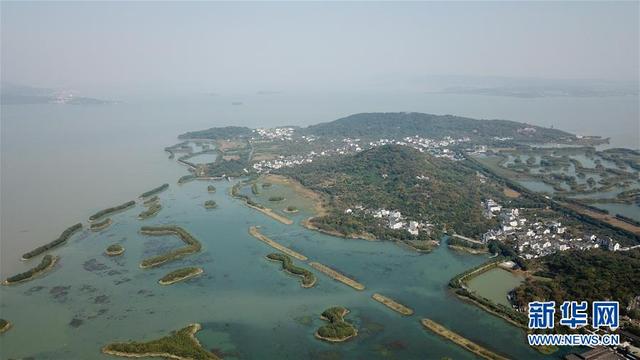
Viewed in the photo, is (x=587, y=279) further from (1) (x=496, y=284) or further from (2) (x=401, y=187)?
(2) (x=401, y=187)

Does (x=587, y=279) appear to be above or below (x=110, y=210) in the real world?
below

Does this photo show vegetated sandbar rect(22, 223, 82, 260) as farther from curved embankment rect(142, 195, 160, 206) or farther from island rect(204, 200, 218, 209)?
island rect(204, 200, 218, 209)

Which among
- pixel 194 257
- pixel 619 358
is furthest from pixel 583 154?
pixel 194 257

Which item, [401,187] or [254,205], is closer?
[254,205]

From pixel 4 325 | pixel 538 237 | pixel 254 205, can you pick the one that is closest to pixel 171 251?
pixel 4 325

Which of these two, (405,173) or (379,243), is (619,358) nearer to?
(379,243)

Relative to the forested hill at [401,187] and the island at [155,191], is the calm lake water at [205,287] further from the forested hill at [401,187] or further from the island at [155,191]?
the forested hill at [401,187]
